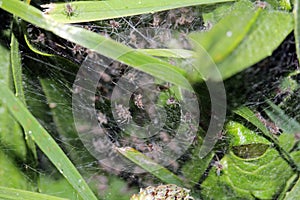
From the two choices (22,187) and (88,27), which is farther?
(22,187)

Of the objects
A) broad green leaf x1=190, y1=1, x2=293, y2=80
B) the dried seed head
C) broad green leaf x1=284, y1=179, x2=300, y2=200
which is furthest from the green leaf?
broad green leaf x1=284, y1=179, x2=300, y2=200

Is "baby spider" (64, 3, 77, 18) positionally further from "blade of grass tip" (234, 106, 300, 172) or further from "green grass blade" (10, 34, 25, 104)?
"blade of grass tip" (234, 106, 300, 172)

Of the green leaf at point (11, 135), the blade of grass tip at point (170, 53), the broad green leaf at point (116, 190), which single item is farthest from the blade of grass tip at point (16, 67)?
the blade of grass tip at point (170, 53)

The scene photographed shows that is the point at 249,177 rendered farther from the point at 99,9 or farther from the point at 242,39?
the point at 99,9

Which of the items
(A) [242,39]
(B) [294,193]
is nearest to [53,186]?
(B) [294,193]

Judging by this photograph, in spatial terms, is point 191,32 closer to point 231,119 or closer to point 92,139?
point 231,119

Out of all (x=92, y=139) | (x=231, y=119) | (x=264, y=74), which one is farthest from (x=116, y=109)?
(x=264, y=74)
